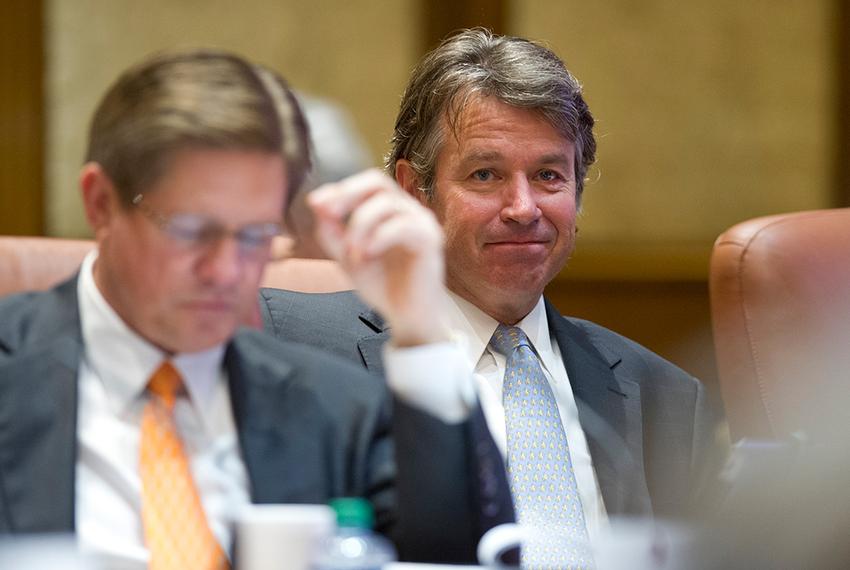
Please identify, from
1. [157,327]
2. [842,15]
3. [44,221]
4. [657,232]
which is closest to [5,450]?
[157,327]

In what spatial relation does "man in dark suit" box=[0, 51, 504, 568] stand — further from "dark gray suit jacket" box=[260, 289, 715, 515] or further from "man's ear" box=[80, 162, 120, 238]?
"dark gray suit jacket" box=[260, 289, 715, 515]

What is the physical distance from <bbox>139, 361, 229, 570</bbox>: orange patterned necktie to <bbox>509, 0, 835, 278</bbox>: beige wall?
2.52 meters

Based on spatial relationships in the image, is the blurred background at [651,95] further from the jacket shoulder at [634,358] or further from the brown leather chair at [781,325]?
the jacket shoulder at [634,358]

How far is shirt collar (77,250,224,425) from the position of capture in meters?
0.96

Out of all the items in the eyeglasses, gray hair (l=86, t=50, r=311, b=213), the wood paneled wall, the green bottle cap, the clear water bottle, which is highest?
gray hair (l=86, t=50, r=311, b=213)

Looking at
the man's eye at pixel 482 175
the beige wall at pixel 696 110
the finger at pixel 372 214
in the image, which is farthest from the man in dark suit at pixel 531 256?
the beige wall at pixel 696 110

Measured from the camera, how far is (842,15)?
340 cm

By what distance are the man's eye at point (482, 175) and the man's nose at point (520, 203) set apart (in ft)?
0.09

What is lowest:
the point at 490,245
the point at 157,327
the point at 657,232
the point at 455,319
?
the point at 657,232

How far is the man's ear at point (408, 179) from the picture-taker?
165cm

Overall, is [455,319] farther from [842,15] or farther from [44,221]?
[842,15]

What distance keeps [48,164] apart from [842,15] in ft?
7.20

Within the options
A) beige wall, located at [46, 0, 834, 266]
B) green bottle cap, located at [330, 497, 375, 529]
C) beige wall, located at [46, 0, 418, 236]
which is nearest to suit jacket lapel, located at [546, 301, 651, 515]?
green bottle cap, located at [330, 497, 375, 529]

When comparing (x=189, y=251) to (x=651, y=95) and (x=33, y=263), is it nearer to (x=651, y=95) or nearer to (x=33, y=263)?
(x=33, y=263)
